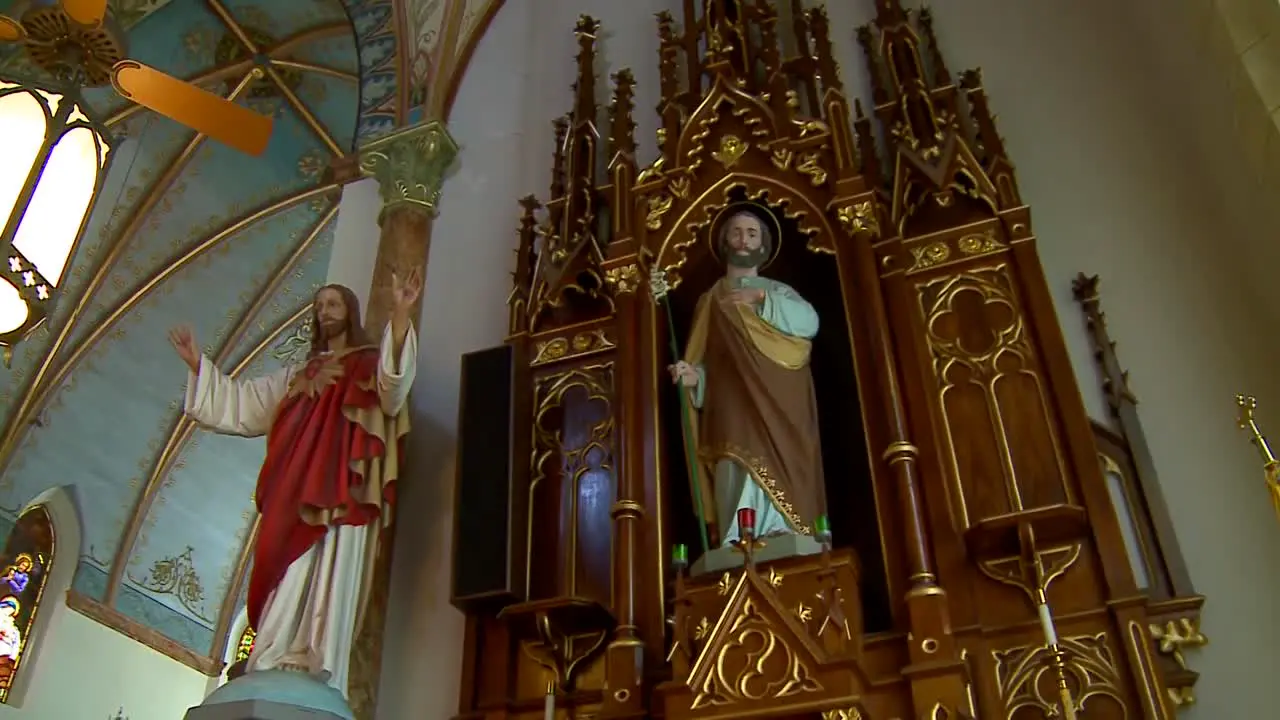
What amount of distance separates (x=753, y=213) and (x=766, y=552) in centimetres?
164

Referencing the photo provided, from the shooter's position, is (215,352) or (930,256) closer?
(930,256)

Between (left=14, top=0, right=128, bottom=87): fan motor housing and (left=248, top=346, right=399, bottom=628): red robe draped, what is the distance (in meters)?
1.38

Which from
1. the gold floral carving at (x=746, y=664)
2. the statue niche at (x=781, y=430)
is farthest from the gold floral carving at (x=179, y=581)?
the gold floral carving at (x=746, y=664)

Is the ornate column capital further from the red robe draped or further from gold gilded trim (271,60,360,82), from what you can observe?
gold gilded trim (271,60,360,82)

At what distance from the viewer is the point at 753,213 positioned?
4.67m

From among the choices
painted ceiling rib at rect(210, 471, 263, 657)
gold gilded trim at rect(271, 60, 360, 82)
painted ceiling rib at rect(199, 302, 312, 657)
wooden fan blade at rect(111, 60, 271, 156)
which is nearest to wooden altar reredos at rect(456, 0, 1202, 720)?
wooden fan blade at rect(111, 60, 271, 156)

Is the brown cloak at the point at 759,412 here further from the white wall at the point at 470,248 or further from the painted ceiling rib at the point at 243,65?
the painted ceiling rib at the point at 243,65

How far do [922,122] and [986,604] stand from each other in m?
2.09

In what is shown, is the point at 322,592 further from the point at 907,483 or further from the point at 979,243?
the point at 979,243

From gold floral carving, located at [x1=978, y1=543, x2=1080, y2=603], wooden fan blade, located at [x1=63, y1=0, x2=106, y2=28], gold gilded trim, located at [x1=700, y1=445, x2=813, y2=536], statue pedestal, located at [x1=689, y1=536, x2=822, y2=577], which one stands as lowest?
gold floral carving, located at [x1=978, y1=543, x2=1080, y2=603]

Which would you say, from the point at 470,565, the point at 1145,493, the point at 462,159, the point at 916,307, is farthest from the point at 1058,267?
the point at 462,159

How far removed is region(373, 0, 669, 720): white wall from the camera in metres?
4.41

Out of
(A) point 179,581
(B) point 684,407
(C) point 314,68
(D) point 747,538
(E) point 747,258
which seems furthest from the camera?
(A) point 179,581

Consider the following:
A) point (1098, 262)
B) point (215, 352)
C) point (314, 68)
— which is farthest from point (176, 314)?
point (1098, 262)
